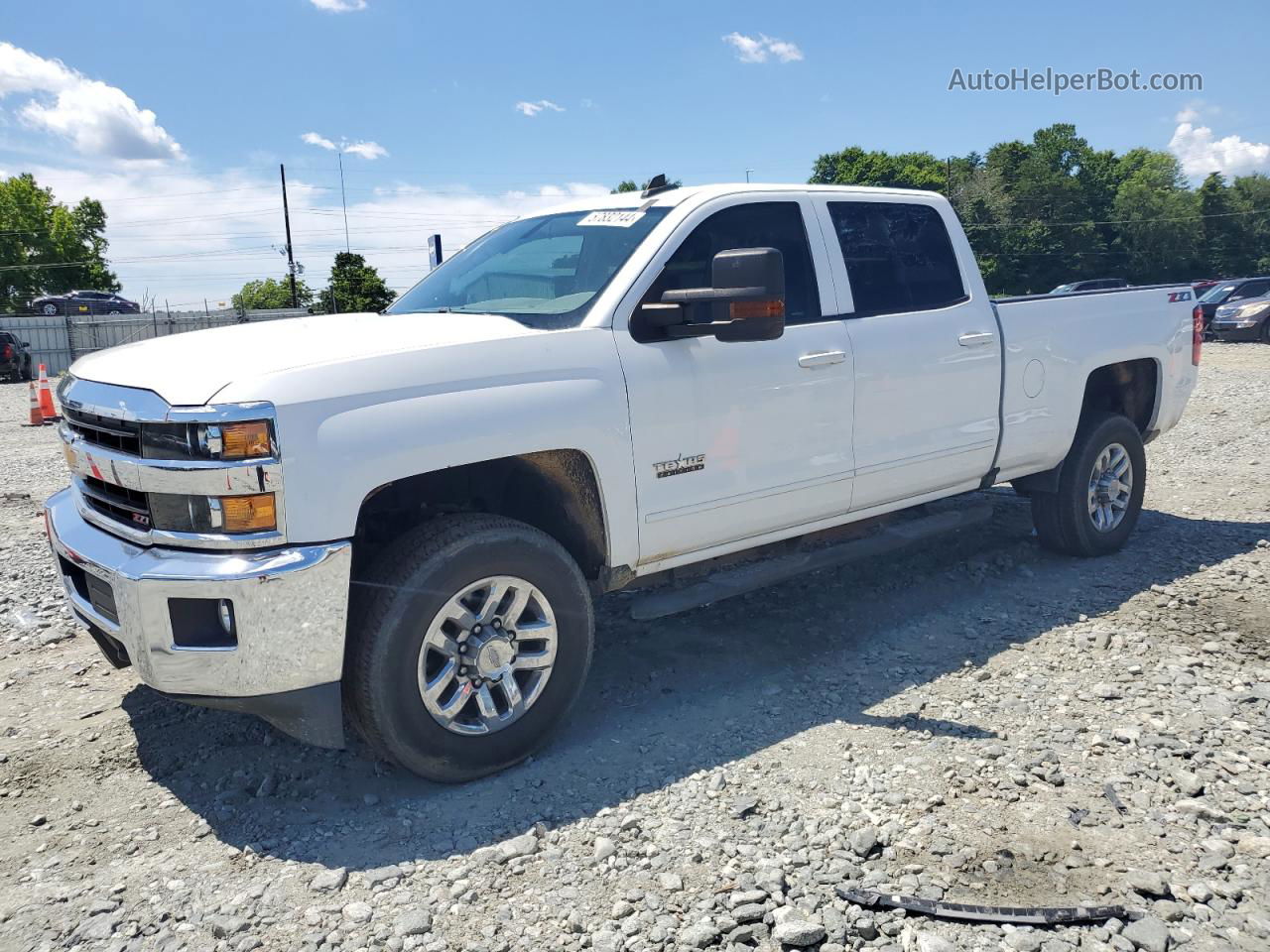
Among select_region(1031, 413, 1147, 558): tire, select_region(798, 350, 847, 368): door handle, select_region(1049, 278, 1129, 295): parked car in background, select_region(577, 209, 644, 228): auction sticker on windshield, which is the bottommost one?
select_region(1031, 413, 1147, 558): tire

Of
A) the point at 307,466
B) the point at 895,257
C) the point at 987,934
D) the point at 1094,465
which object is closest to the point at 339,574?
the point at 307,466

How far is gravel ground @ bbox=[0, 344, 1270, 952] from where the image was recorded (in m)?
2.68

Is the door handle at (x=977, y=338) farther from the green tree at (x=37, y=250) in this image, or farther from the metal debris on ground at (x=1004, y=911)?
the green tree at (x=37, y=250)

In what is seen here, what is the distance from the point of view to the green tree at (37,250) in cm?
7094

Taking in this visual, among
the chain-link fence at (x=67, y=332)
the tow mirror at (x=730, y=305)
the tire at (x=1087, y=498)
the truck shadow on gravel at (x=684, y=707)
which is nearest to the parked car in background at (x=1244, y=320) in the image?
the truck shadow on gravel at (x=684, y=707)

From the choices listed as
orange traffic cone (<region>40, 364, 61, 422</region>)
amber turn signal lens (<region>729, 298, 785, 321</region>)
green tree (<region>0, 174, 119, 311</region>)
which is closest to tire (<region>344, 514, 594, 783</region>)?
amber turn signal lens (<region>729, 298, 785, 321</region>)

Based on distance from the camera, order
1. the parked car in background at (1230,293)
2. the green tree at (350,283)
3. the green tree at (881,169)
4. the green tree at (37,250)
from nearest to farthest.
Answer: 1. the parked car in background at (1230,293)
2. the green tree at (350,283)
3. the green tree at (37,250)
4. the green tree at (881,169)

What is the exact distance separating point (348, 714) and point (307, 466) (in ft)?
3.14

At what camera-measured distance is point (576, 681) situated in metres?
3.59

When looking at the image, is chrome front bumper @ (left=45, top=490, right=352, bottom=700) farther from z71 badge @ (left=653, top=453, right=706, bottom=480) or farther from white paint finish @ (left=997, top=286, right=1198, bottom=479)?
white paint finish @ (left=997, top=286, right=1198, bottom=479)

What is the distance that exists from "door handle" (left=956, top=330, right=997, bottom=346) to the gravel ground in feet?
4.53

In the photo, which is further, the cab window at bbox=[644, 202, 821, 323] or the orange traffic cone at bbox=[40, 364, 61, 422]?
the orange traffic cone at bbox=[40, 364, 61, 422]

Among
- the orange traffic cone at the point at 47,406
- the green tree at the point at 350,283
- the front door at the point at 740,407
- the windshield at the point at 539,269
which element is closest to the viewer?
the front door at the point at 740,407

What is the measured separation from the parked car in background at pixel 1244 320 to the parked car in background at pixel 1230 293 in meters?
0.35
